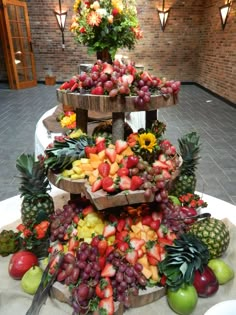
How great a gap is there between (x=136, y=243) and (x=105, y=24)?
6.71 ft

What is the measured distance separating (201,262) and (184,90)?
27.0 ft

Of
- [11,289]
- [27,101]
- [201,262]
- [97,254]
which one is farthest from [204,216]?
[27,101]

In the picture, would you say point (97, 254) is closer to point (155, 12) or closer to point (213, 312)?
point (213, 312)

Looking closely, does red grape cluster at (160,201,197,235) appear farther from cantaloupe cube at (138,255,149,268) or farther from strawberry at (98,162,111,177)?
strawberry at (98,162,111,177)

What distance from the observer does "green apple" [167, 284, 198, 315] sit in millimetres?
940

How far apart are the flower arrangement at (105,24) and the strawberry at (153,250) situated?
76.8 inches

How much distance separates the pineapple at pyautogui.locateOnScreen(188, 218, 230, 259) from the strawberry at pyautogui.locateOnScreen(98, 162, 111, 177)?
49 centimetres

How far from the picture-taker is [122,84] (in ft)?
3.09

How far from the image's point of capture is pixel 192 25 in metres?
8.97

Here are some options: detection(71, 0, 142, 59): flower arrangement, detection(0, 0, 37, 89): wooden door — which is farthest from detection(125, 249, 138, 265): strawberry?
detection(0, 0, 37, 89): wooden door

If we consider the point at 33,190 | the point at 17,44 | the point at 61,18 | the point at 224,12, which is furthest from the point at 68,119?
the point at 61,18

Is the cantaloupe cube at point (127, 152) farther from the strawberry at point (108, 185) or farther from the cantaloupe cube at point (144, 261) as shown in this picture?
the cantaloupe cube at point (144, 261)

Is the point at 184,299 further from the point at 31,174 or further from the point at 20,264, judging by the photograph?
the point at 31,174

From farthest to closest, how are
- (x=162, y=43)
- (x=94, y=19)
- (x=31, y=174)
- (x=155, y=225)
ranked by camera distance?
1. (x=162, y=43)
2. (x=94, y=19)
3. (x=31, y=174)
4. (x=155, y=225)
